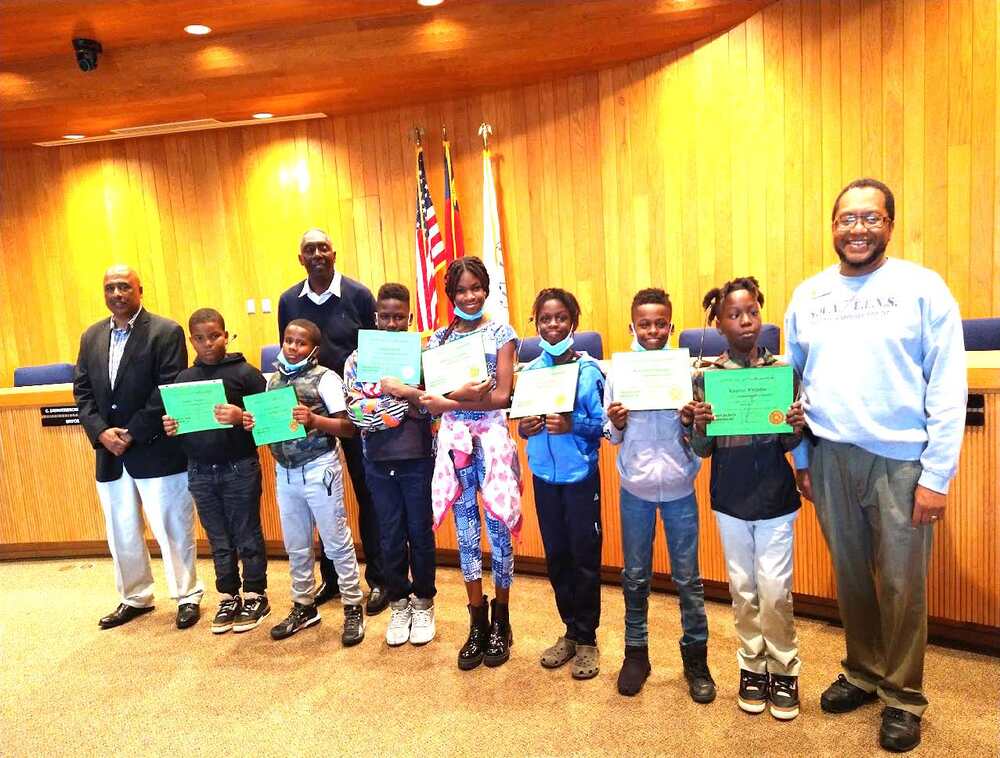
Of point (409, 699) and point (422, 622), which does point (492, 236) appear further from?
point (409, 699)

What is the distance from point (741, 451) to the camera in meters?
1.99

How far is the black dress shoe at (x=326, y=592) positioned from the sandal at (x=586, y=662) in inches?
49.3

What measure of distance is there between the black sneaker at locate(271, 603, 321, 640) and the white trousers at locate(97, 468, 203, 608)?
520 mm

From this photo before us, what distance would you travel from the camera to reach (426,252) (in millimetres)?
5680

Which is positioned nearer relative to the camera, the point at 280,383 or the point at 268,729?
the point at 268,729

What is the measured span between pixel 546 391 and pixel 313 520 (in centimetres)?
133

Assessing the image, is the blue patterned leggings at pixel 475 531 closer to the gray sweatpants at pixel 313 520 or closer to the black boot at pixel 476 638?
the black boot at pixel 476 638

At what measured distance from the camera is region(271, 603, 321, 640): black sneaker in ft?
9.05

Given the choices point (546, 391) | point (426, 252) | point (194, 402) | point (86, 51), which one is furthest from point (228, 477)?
point (86, 51)

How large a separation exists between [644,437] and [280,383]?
146cm

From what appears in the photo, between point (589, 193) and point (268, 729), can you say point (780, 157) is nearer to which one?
point (589, 193)

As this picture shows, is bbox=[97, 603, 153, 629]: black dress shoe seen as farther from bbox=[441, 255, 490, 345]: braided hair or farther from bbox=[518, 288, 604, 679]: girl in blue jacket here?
bbox=[441, 255, 490, 345]: braided hair

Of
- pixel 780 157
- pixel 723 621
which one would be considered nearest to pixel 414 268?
pixel 780 157

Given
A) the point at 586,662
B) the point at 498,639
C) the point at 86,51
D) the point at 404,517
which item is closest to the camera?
the point at 586,662
